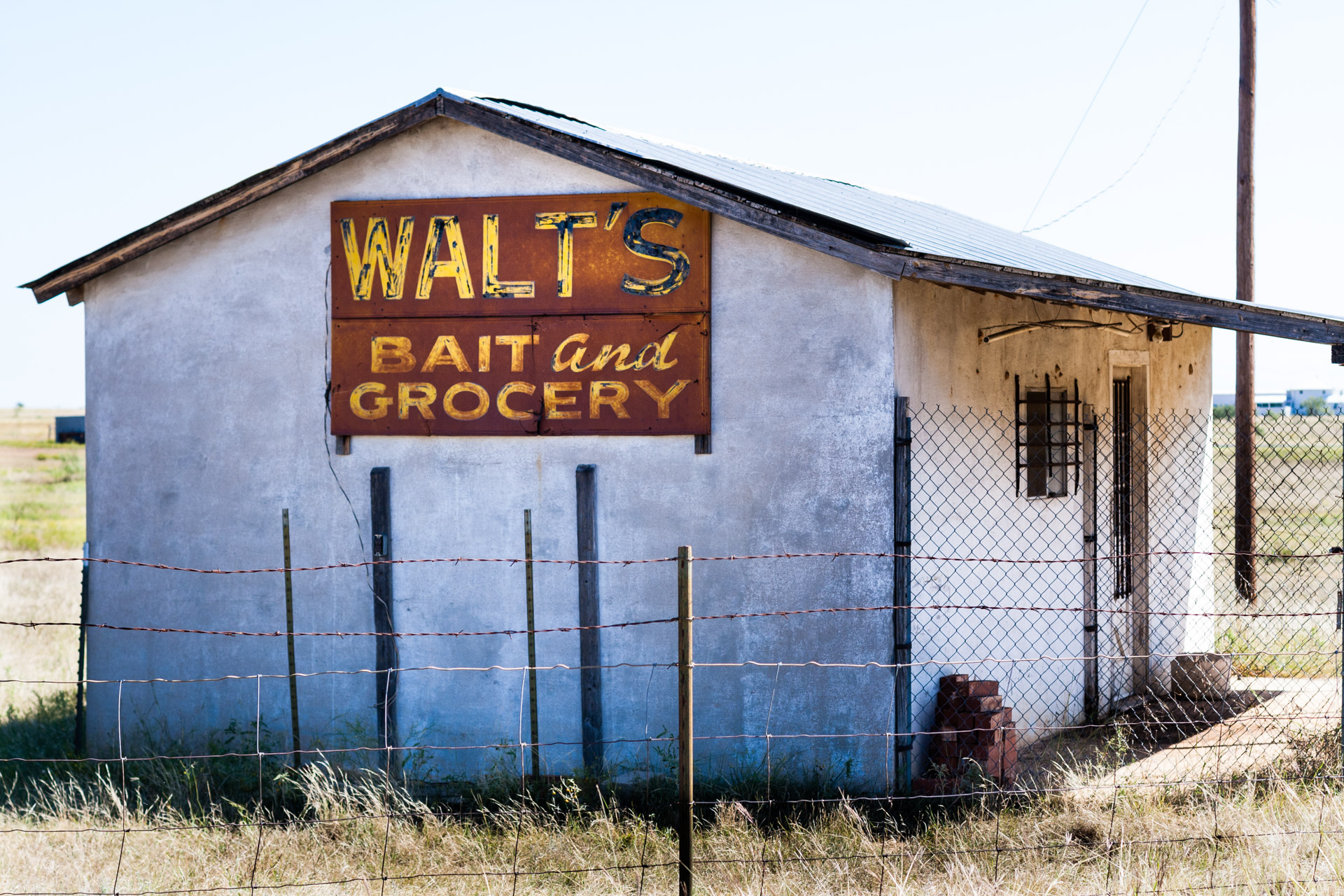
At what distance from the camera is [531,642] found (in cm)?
776

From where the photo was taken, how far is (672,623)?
7.60 m

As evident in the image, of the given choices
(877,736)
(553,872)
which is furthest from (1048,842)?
(553,872)

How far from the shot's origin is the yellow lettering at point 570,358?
773cm

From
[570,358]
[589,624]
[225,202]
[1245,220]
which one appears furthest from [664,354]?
[1245,220]

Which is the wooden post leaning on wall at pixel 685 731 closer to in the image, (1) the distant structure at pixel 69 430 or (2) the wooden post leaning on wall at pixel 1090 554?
(2) the wooden post leaning on wall at pixel 1090 554

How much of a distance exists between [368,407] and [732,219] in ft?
8.67

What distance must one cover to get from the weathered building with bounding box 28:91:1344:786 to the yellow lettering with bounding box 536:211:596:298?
2cm

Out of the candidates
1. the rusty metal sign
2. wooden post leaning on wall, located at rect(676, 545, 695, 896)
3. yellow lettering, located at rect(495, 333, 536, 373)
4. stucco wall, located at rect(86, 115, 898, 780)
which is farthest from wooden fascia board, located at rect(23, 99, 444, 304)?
wooden post leaning on wall, located at rect(676, 545, 695, 896)

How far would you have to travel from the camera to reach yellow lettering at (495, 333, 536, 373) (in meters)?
7.82

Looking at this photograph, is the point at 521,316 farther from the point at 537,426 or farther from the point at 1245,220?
the point at 1245,220

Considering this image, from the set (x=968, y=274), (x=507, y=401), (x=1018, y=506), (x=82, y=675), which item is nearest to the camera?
(x=968, y=274)

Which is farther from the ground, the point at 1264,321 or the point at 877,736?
the point at 1264,321

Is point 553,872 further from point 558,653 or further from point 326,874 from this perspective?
point 558,653

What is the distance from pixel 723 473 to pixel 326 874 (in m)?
3.15
